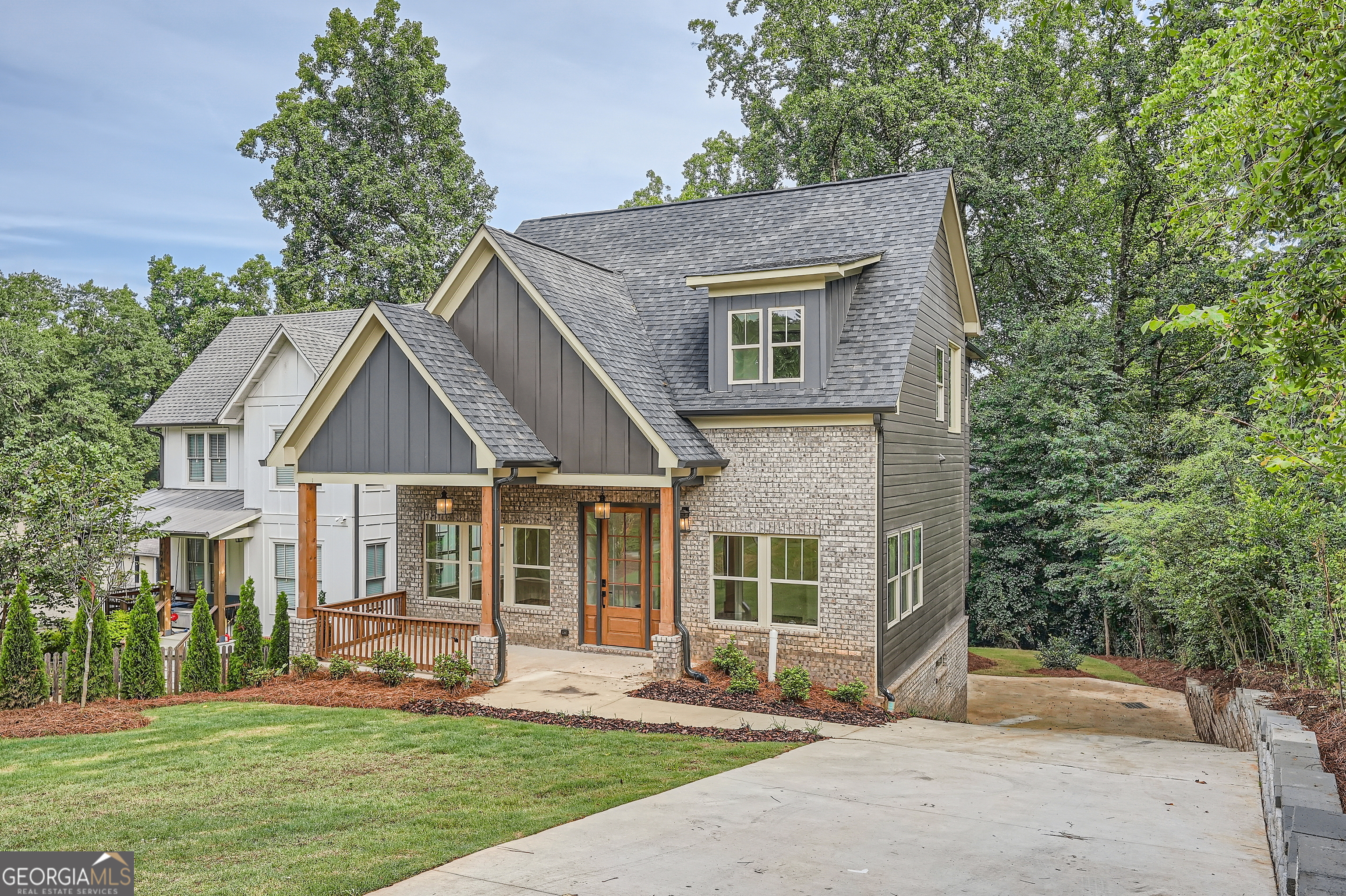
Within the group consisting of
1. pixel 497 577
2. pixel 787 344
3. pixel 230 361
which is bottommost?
pixel 497 577

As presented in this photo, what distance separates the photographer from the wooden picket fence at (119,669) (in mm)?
12820

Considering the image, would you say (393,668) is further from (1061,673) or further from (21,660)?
(1061,673)

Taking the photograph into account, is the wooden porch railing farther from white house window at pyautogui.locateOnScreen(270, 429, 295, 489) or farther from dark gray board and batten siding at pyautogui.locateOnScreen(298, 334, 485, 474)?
white house window at pyautogui.locateOnScreen(270, 429, 295, 489)

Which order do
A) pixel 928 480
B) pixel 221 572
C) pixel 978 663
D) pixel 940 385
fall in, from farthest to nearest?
pixel 221 572, pixel 978 663, pixel 940 385, pixel 928 480

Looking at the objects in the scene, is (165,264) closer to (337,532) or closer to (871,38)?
(337,532)

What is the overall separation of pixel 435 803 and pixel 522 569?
8152mm

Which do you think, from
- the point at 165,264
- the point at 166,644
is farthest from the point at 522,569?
the point at 165,264

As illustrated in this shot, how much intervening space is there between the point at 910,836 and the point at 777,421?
24.5 feet

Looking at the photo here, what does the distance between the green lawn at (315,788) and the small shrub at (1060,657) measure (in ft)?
46.8

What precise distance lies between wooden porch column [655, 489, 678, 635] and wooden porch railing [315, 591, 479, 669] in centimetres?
280

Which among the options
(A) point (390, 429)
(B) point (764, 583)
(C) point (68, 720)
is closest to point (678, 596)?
(B) point (764, 583)

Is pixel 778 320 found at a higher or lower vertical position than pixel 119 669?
higher

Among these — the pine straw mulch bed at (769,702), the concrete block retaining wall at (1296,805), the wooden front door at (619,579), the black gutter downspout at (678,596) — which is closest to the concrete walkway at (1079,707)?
the pine straw mulch bed at (769,702)

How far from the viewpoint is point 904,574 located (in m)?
13.8
